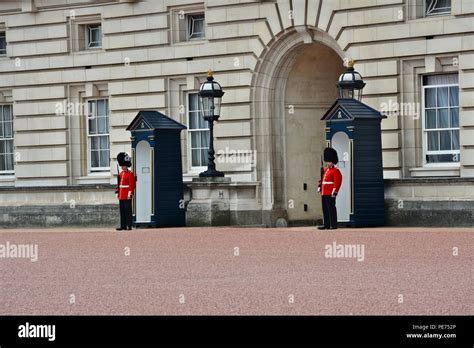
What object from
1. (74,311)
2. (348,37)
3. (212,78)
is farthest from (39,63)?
(74,311)

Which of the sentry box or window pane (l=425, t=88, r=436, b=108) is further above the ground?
window pane (l=425, t=88, r=436, b=108)

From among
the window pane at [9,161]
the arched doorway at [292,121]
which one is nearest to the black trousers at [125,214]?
the arched doorway at [292,121]

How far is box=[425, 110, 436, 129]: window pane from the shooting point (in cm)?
2888

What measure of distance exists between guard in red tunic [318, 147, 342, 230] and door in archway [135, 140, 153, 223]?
3.94 metres

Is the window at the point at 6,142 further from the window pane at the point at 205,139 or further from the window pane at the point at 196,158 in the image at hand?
the window pane at the point at 205,139

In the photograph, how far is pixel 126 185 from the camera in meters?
29.9

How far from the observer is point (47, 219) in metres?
33.9

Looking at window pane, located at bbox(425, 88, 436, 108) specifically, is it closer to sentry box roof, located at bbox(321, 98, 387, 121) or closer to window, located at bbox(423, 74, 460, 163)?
window, located at bbox(423, 74, 460, 163)

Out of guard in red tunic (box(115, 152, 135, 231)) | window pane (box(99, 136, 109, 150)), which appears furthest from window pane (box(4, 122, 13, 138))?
guard in red tunic (box(115, 152, 135, 231))

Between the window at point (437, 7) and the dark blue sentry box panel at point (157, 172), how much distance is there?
5.04 meters

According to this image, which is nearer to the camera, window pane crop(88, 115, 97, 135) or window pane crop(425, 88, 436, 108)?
window pane crop(425, 88, 436, 108)

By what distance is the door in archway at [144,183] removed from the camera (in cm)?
3002

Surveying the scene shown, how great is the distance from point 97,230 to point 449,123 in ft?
22.8
